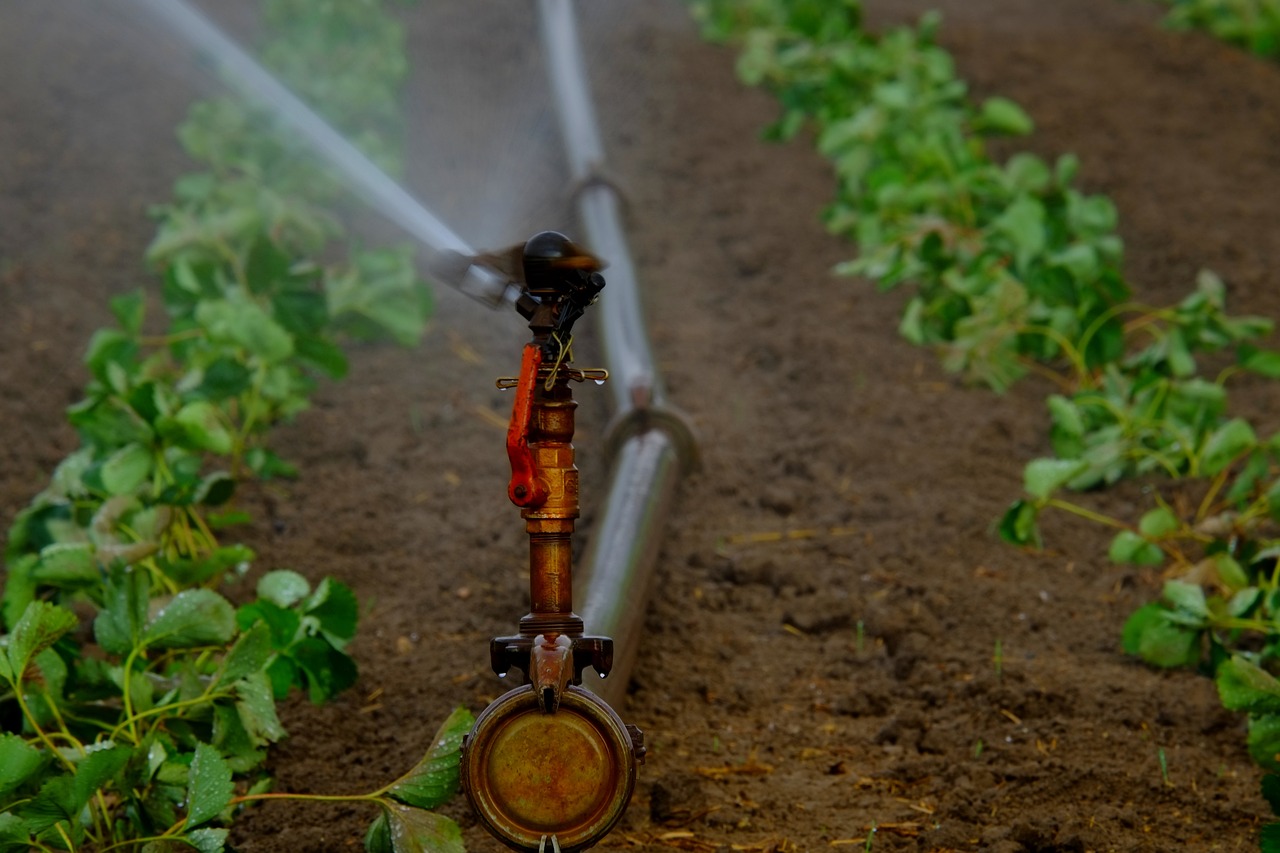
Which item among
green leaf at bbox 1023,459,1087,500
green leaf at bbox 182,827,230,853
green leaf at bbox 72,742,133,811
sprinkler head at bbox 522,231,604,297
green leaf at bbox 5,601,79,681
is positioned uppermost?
sprinkler head at bbox 522,231,604,297

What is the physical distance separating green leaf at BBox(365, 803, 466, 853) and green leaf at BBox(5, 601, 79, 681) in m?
0.42

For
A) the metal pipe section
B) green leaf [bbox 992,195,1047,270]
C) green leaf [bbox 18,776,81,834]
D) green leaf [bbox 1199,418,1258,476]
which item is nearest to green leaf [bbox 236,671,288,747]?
green leaf [bbox 18,776,81,834]

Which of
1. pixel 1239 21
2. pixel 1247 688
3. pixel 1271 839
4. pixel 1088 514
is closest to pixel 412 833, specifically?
pixel 1271 839

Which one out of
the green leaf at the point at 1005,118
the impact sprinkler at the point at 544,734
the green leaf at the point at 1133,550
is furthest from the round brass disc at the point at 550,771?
the green leaf at the point at 1005,118

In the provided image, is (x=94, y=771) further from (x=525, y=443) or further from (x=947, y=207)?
(x=947, y=207)

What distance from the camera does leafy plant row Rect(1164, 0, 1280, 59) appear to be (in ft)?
17.8

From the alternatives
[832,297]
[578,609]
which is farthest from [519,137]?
[578,609]

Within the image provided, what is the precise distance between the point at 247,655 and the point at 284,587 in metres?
0.29

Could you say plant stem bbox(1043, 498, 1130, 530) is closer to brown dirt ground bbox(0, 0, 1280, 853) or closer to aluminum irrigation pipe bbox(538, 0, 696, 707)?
brown dirt ground bbox(0, 0, 1280, 853)

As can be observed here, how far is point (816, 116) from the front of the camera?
4.86 m

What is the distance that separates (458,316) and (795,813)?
215 cm

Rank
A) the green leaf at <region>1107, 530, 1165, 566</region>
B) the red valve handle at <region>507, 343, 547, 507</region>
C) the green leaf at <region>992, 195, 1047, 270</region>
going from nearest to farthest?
the red valve handle at <region>507, 343, 547, 507</region>
the green leaf at <region>1107, 530, 1165, 566</region>
the green leaf at <region>992, 195, 1047, 270</region>

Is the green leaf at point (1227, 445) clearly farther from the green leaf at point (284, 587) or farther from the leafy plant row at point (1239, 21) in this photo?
the leafy plant row at point (1239, 21)

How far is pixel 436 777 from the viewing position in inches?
62.7
